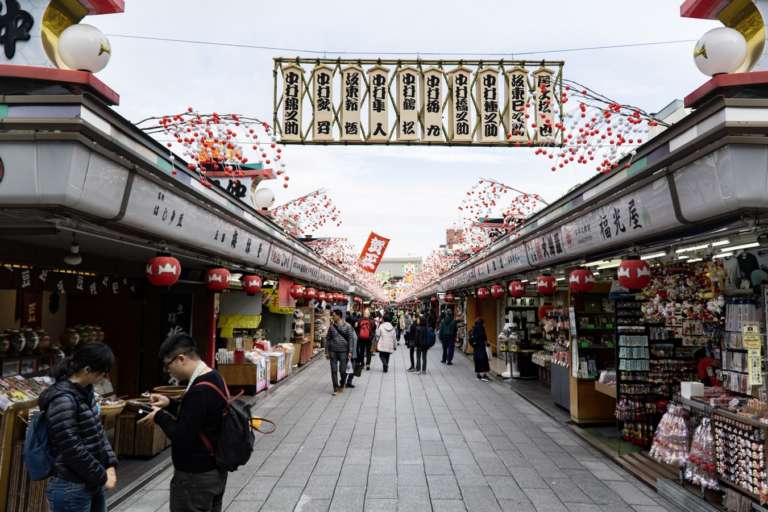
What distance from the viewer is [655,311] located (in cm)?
737

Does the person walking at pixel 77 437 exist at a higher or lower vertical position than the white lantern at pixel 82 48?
lower

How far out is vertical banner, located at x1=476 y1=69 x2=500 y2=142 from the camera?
10094 millimetres

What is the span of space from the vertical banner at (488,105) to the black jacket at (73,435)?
8294 mm

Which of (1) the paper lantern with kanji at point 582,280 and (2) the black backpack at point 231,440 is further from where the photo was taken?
(1) the paper lantern with kanji at point 582,280

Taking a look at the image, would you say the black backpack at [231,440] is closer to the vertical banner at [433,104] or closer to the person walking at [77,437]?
the person walking at [77,437]

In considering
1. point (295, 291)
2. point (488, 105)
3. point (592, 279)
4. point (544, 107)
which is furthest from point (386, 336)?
point (592, 279)

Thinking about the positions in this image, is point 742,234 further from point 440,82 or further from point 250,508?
point 440,82

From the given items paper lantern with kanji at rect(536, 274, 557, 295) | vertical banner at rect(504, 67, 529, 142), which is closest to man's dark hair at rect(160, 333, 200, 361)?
paper lantern with kanji at rect(536, 274, 557, 295)

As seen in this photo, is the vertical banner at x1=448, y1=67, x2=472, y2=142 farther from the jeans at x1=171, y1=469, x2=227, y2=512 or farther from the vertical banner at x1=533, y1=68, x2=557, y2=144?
the jeans at x1=171, y1=469, x2=227, y2=512

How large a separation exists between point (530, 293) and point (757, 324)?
1062cm

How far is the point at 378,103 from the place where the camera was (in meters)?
10.1

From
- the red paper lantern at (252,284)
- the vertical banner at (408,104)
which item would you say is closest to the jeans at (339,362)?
the red paper lantern at (252,284)

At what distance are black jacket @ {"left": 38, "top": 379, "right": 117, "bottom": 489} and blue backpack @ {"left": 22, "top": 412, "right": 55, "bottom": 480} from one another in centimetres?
5

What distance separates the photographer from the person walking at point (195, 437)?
135 inches
